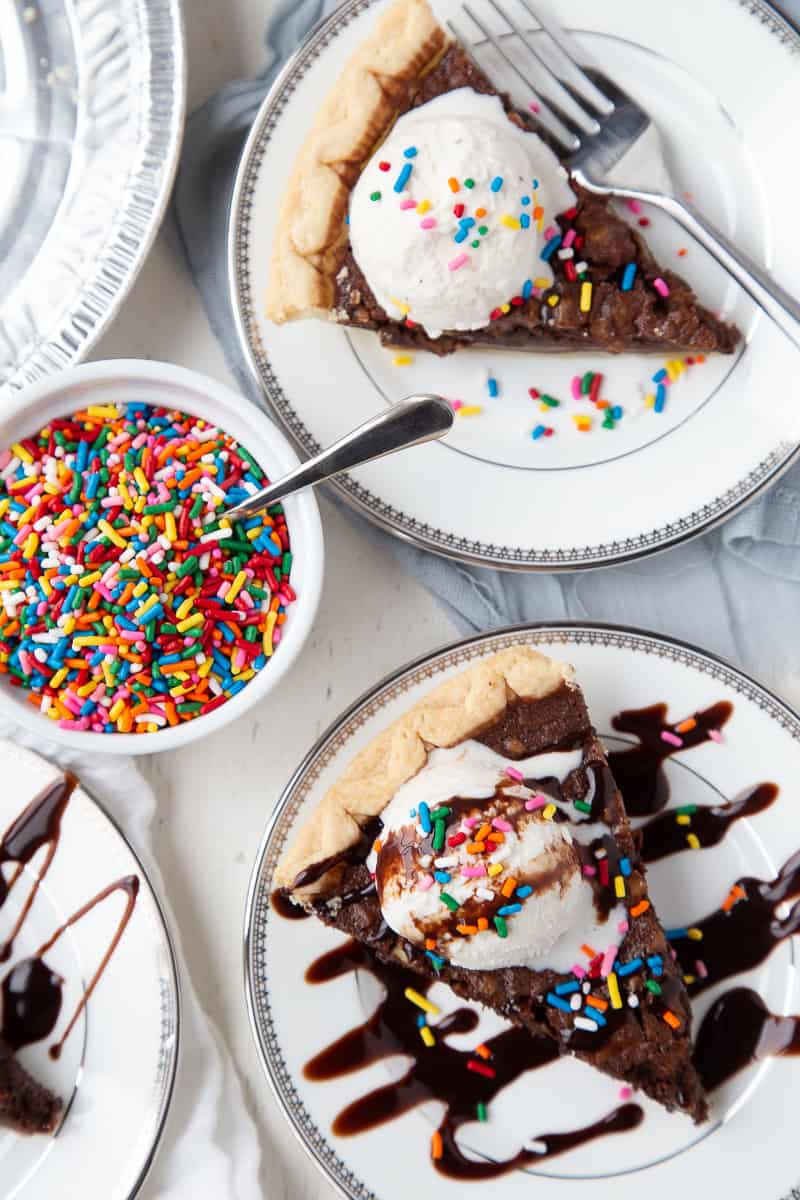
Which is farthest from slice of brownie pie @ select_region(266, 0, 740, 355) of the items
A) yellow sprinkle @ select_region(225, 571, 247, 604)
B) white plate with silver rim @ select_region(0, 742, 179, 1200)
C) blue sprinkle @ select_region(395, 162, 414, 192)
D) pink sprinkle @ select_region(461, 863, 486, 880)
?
white plate with silver rim @ select_region(0, 742, 179, 1200)

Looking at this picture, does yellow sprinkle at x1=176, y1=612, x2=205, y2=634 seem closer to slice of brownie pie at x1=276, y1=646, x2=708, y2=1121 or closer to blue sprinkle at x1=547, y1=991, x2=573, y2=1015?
slice of brownie pie at x1=276, y1=646, x2=708, y2=1121

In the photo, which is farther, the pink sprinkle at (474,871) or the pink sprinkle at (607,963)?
the pink sprinkle at (607,963)

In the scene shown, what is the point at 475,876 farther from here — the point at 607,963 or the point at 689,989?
the point at 689,989

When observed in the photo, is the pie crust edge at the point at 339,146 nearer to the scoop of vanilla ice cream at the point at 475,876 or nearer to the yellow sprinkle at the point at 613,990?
the scoop of vanilla ice cream at the point at 475,876

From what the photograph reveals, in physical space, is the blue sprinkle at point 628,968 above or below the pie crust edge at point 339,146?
below

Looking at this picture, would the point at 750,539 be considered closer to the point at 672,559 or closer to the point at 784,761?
the point at 672,559

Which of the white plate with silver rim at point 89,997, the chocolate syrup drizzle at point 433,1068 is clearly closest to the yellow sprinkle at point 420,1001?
the chocolate syrup drizzle at point 433,1068

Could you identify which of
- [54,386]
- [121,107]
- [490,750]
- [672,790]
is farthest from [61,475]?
[672,790]

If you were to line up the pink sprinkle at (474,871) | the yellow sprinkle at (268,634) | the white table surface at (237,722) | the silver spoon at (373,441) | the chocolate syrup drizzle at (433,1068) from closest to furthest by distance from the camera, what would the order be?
the pink sprinkle at (474,871) → the silver spoon at (373,441) → the yellow sprinkle at (268,634) → the chocolate syrup drizzle at (433,1068) → the white table surface at (237,722)
